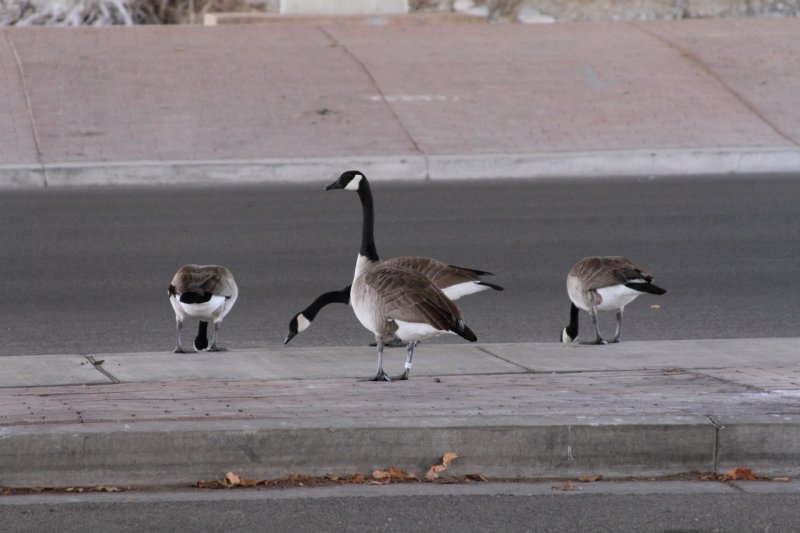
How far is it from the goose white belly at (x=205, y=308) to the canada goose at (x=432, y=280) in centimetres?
46

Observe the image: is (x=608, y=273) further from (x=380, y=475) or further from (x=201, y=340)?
(x=380, y=475)

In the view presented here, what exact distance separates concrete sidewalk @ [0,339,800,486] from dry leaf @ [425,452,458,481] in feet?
0.12

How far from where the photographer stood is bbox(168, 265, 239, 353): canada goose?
843cm

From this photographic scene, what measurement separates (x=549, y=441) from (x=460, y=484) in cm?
47

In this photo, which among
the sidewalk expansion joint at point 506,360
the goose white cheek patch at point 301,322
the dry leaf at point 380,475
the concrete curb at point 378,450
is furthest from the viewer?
the goose white cheek patch at point 301,322

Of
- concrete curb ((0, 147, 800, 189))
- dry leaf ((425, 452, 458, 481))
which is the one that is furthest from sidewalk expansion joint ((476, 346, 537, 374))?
concrete curb ((0, 147, 800, 189))

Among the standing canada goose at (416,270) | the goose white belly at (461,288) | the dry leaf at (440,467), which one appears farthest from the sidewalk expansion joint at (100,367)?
the dry leaf at (440,467)

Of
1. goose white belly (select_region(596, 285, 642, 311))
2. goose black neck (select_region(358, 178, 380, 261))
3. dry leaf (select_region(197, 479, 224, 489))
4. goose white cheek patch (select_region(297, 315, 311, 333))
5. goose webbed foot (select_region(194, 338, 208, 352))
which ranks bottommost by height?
goose webbed foot (select_region(194, 338, 208, 352))

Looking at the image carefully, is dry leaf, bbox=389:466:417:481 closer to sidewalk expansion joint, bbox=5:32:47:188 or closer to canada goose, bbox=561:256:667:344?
canada goose, bbox=561:256:667:344

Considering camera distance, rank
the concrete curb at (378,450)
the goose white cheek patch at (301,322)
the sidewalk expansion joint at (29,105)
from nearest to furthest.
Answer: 1. the concrete curb at (378,450)
2. the goose white cheek patch at (301,322)
3. the sidewalk expansion joint at (29,105)

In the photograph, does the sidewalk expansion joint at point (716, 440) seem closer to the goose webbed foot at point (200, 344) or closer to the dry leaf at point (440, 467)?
the dry leaf at point (440, 467)

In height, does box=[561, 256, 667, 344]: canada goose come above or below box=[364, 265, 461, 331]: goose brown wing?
below

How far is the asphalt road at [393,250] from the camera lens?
10000mm

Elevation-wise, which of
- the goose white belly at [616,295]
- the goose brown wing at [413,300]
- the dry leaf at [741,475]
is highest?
the goose brown wing at [413,300]
